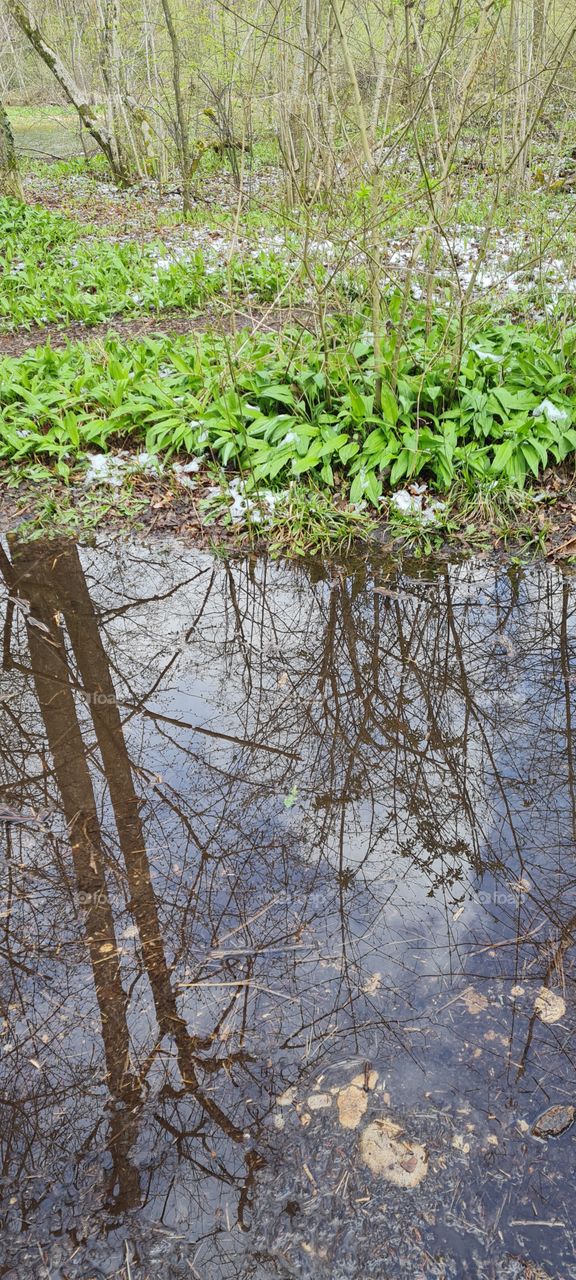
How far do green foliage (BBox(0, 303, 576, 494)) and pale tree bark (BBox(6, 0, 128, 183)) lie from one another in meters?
10.6

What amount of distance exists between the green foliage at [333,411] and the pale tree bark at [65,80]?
416 inches

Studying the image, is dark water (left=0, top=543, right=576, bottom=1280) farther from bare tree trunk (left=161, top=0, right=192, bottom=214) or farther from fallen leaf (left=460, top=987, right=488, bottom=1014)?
bare tree trunk (left=161, top=0, right=192, bottom=214)

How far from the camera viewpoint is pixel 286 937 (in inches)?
99.5

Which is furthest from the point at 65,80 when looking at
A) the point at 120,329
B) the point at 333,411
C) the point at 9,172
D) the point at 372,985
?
the point at 372,985

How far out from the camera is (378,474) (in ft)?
17.6

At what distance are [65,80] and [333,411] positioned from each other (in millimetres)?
12509

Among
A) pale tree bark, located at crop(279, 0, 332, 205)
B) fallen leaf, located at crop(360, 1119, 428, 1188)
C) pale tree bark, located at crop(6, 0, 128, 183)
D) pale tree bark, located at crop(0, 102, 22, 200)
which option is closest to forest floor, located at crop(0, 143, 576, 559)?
pale tree bark, located at crop(279, 0, 332, 205)

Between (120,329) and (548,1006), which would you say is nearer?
(548,1006)

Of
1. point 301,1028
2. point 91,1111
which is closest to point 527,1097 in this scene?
point 301,1028

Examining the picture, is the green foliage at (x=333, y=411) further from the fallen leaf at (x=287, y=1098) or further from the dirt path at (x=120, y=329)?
the fallen leaf at (x=287, y=1098)

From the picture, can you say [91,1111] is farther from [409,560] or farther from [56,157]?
[56,157]

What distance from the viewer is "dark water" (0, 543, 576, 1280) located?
6.13ft

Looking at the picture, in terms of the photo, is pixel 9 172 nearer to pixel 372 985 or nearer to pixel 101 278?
pixel 101 278

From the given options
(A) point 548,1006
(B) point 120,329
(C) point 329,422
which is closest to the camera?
(A) point 548,1006
